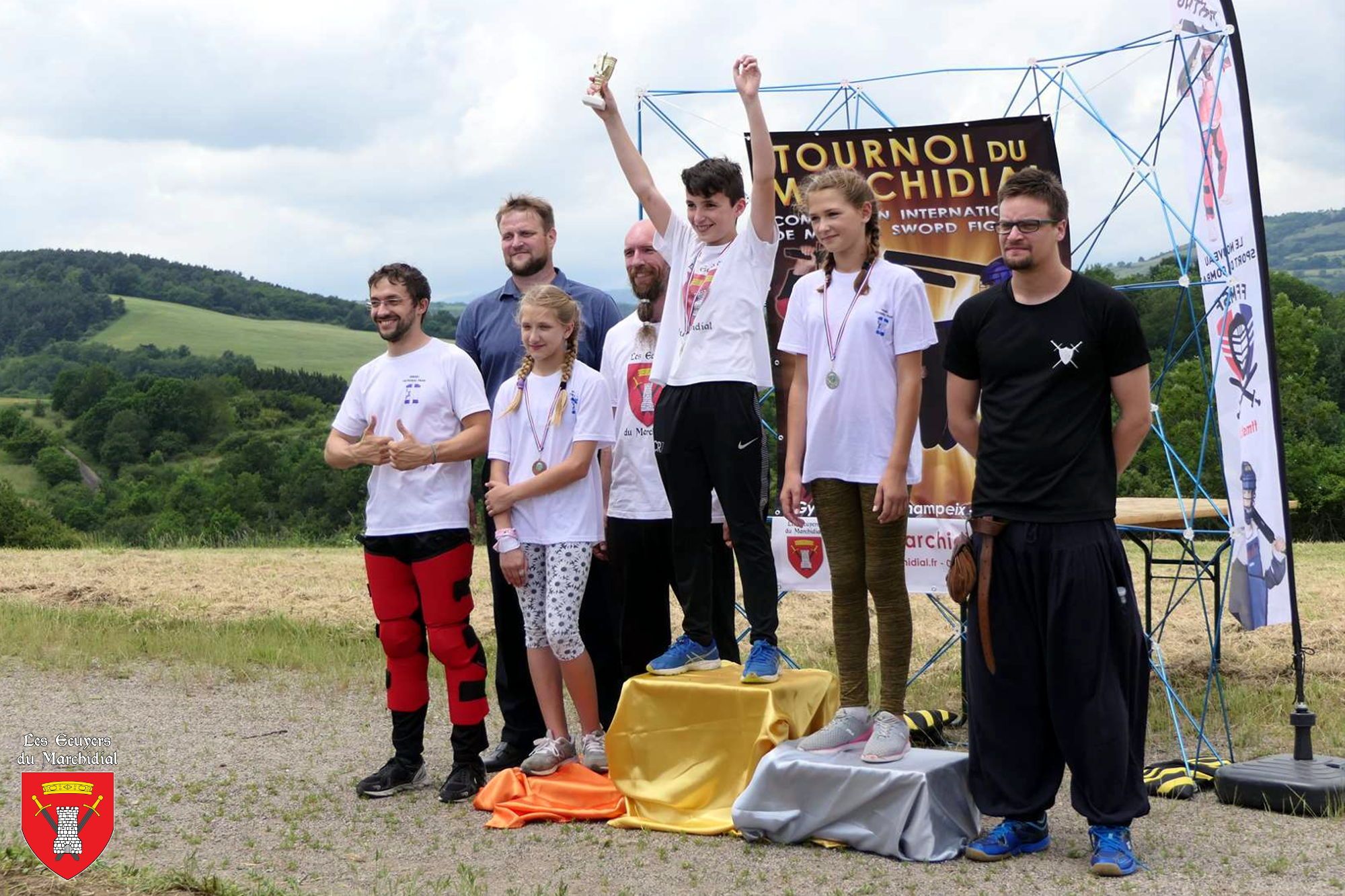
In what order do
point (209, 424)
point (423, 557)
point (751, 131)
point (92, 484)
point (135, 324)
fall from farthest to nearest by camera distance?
point (135, 324), point (209, 424), point (92, 484), point (423, 557), point (751, 131)

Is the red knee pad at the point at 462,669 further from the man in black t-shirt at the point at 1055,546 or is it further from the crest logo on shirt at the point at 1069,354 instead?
the crest logo on shirt at the point at 1069,354

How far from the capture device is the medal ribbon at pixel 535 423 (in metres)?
5.14

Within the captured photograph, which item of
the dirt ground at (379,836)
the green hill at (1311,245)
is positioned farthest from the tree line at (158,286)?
the dirt ground at (379,836)

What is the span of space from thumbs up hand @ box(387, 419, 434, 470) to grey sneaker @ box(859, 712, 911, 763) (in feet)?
6.29

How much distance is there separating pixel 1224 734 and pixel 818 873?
309 centimetres

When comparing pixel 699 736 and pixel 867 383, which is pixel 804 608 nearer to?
pixel 699 736

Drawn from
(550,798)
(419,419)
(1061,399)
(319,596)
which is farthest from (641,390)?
(319,596)

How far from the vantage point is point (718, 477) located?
4762 mm

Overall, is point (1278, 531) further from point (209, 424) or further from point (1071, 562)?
point (209, 424)

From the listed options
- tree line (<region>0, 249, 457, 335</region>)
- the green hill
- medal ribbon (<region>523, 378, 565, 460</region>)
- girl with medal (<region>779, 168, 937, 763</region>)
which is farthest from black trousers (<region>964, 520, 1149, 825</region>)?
the green hill

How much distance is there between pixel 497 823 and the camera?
4746 mm

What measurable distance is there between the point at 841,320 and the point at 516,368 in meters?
1.51

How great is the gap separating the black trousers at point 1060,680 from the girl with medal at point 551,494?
1544 millimetres

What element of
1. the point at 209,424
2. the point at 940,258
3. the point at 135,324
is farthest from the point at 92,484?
the point at 940,258
